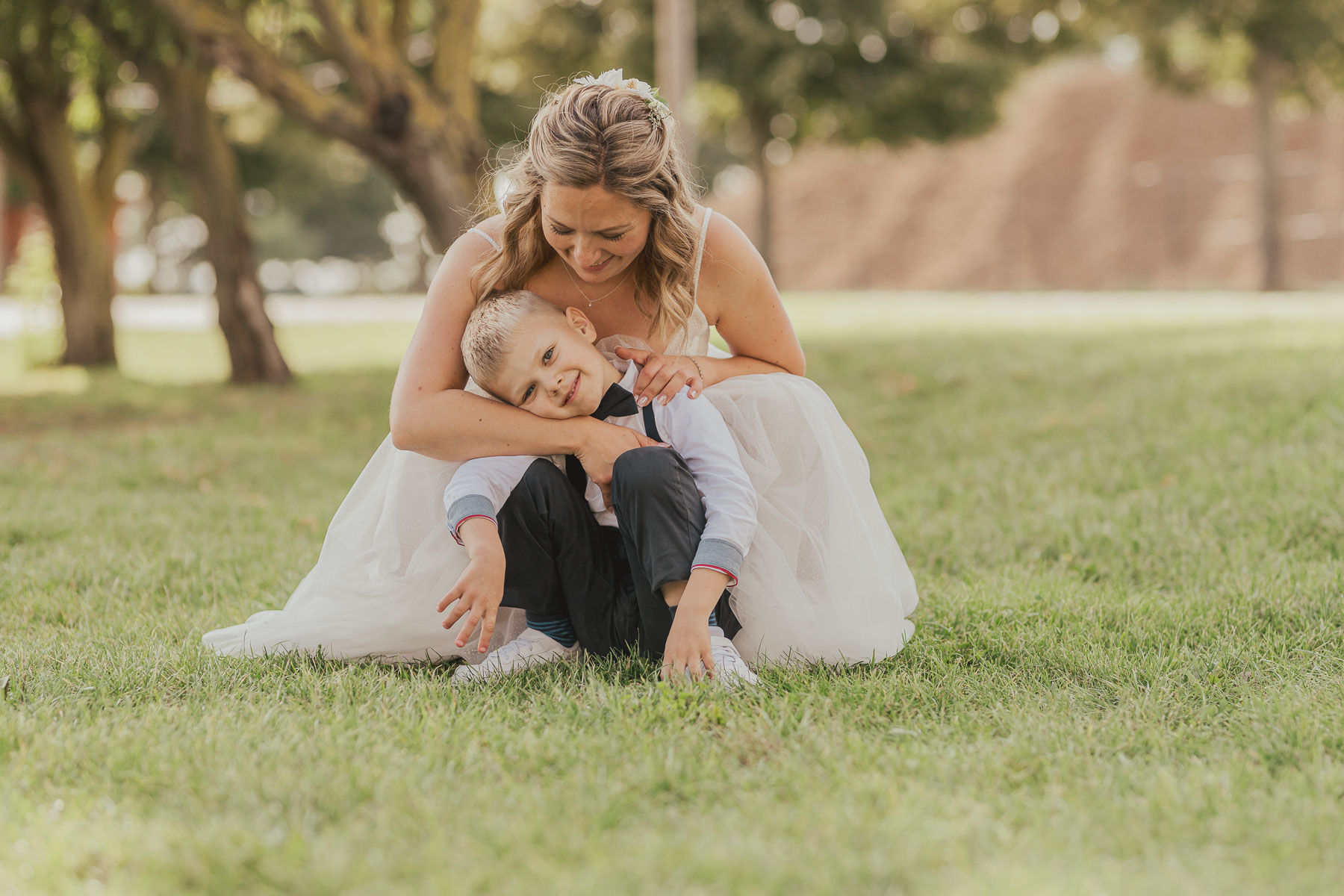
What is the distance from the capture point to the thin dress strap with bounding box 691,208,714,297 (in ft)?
9.88

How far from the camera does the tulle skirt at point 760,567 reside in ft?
9.43

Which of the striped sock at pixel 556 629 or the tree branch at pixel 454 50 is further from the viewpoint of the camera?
the tree branch at pixel 454 50

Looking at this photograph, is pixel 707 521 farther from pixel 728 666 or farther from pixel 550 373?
pixel 550 373

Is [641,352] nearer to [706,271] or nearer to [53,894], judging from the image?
[706,271]

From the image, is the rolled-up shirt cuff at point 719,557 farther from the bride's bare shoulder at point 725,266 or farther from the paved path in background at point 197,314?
the paved path in background at point 197,314

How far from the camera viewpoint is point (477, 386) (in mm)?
3010

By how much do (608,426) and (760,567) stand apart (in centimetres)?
51

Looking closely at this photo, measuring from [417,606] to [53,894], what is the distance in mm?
1285

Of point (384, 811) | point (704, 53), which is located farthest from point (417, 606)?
point (704, 53)

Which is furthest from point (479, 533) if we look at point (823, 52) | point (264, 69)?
point (823, 52)

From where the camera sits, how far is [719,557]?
8.60 ft

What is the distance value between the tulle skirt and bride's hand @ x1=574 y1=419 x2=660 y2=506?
0.27m

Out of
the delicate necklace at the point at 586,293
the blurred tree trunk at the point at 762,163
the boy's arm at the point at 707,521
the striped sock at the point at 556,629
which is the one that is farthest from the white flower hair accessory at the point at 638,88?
the blurred tree trunk at the point at 762,163

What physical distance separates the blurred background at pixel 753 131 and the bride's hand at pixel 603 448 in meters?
0.75
